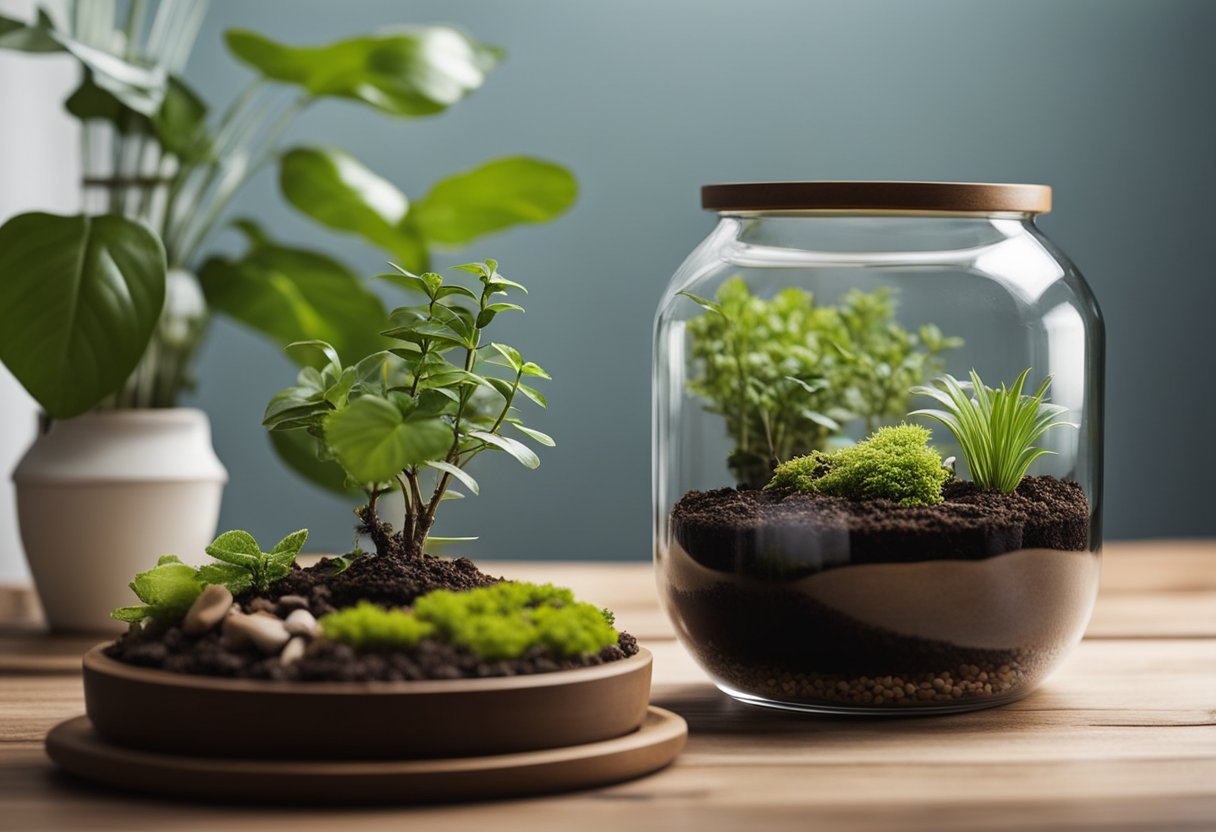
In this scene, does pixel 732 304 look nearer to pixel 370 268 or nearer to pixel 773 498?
pixel 773 498

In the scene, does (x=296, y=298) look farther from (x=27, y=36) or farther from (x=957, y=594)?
(x=957, y=594)

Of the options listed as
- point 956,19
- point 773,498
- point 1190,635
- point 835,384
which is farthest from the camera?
point 956,19

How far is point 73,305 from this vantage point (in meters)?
1.17

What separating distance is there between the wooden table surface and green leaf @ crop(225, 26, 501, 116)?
0.69 metres

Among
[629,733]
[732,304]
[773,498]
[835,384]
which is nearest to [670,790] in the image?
[629,733]

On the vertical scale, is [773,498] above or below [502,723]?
above

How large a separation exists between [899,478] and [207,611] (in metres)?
0.45

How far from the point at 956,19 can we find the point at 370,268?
1.13 metres

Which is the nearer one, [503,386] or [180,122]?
[503,386]

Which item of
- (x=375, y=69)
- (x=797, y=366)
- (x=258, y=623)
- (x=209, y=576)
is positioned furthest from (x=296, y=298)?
(x=258, y=623)

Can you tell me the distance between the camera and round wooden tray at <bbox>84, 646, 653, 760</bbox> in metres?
0.69

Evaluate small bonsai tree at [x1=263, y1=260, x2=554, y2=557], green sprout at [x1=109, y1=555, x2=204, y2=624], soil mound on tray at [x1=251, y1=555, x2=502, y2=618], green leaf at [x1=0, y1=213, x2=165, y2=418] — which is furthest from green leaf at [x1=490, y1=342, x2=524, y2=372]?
green leaf at [x1=0, y1=213, x2=165, y2=418]

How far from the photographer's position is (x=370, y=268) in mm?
2385

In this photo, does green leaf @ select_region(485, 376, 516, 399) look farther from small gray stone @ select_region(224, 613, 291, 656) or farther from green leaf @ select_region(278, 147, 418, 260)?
green leaf @ select_region(278, 147, 418, 260)
